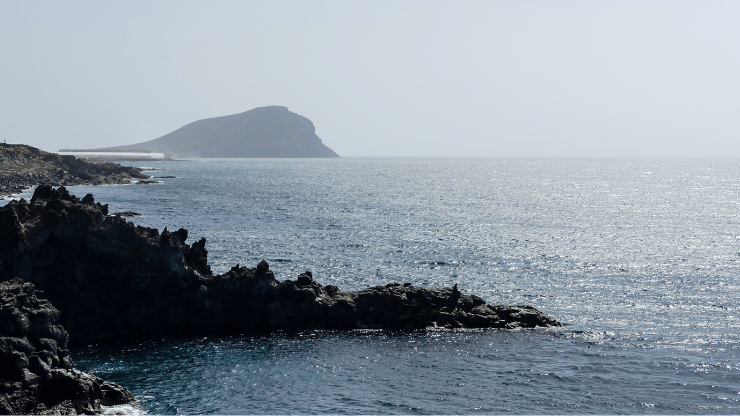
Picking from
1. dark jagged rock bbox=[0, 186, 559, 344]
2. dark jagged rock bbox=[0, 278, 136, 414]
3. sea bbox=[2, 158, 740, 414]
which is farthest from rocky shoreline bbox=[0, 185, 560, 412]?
dark jagged rock bbox=[0, 278, 136, 414]

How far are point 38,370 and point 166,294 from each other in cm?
1753

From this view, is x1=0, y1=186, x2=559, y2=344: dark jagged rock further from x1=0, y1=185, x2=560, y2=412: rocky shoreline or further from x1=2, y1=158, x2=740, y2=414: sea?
x1=2, y1=158, x2=740, y2=414: sea

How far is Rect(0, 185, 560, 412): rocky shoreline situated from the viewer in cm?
4984

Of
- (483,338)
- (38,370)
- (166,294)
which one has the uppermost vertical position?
(166,294)

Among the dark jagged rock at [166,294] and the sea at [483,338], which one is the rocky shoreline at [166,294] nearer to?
the dark jagged rock at [166,294]

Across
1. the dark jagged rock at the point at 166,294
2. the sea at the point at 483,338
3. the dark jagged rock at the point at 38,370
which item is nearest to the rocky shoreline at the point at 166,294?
the dark jagged rock at the point at 166,294

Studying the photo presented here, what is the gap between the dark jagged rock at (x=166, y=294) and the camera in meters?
49.9

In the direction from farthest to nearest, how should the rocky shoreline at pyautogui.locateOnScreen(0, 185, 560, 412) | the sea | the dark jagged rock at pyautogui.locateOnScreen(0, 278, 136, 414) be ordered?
1. the rocky shoreline at pyautogui.locateOnScreen(0, 185, 560, 412)
2. the sea
3. the dark jagged rock at pyautogui.locateOnScreen(0, 278, 136, 414)

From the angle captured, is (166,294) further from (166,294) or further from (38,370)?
(38,370)

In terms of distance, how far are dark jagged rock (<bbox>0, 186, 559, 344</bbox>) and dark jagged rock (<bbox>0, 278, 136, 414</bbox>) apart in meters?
10.7

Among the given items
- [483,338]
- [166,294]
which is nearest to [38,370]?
[166,294]

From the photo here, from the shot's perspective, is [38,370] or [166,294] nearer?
[38,370]

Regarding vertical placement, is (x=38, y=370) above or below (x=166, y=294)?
below

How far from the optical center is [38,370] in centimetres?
3528
